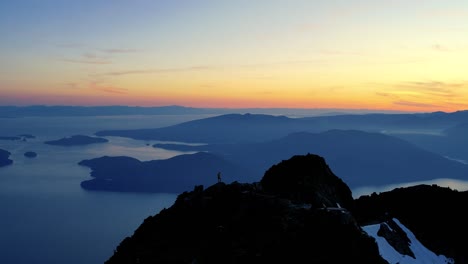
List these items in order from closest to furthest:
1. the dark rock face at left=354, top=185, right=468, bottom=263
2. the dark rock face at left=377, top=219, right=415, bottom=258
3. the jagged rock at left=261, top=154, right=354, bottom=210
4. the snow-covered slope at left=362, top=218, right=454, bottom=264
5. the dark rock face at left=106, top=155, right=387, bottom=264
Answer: the dark rock face at left=106, top=155, right=387, bottom=264 < the snow-covered slope at left=362, top=218, right=454, bottom=264 < the dark rock face at left=377, top=219, right=415, bottom=258 < the jagged rock at left=261, top=154, right=354, bottom=210 < the dark rock face at left=354, top=185, right=468, bottom=263

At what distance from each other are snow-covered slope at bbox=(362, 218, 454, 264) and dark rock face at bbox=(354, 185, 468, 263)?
1.66 metres

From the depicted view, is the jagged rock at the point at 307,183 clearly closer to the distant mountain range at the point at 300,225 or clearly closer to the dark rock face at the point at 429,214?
the distant mountain range at the point at 300,225

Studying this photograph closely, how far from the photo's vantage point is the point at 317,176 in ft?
187

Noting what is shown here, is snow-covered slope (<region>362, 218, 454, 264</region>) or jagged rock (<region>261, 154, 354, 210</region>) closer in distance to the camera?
snow-covered slope (<region>362, 218, 454, 264</region>)

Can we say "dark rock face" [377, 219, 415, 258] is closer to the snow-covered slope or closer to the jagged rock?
the snow-covered slope

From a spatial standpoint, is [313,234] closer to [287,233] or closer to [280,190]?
[287,233]

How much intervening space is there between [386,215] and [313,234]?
24185 mm

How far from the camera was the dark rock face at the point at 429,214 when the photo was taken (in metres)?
53.0

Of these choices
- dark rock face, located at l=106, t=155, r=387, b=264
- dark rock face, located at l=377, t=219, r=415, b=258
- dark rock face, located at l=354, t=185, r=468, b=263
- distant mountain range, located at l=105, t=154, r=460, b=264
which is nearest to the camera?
dark rock face, located at l=106, t=155, r=387, b=264

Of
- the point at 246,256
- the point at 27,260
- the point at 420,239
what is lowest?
the point at 27,260

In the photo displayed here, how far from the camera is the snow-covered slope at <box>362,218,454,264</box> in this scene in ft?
145

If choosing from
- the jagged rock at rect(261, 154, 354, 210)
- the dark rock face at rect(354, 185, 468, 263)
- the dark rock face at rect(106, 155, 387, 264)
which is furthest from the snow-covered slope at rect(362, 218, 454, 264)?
the dark rock face at rect(106, 155, 387, 264)

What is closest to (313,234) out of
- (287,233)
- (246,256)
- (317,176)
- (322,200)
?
(287,233)

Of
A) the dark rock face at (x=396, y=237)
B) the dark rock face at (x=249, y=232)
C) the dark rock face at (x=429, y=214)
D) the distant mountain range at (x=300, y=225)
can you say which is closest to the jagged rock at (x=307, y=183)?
the distant mountain range at (x=300, y=225)
